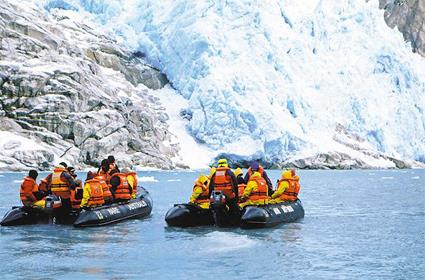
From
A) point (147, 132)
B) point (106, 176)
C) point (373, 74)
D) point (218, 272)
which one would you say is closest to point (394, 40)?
point (373, 74)

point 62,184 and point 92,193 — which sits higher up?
point 62,184

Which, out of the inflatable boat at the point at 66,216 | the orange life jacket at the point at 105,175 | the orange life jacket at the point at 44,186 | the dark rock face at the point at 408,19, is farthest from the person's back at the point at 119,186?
the dark rock face at the point at 408,19

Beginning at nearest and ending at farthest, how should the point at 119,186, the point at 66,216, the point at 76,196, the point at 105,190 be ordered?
1. the point at 66,216
2. the point at 76,196
3. the point at 105,190
4. the point at 119,186

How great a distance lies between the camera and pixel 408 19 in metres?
116

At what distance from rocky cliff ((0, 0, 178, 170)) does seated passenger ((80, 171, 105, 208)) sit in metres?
40.3

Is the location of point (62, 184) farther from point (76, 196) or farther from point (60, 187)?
point (76, 196)

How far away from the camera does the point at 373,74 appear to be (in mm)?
86688

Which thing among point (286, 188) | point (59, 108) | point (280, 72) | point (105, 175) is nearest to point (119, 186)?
point (105, 175)

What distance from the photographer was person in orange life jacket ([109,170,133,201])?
18.8 meters

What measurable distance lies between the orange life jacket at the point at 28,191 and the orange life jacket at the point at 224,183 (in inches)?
222

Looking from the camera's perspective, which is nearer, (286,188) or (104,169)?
(104,169)

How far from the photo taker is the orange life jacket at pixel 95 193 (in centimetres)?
1720

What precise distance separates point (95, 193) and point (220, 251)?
17.5 feet

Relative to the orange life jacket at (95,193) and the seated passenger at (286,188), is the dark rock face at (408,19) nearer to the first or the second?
the seated passenger at (286,188)
